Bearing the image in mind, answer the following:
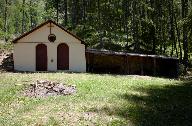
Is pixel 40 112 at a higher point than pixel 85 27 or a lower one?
lower

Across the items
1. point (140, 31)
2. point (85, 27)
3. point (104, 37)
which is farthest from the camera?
point (85, 27)

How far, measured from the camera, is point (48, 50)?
4391 cm

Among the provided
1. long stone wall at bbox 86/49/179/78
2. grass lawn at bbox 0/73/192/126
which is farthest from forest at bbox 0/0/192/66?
grass lawn at bbox 0/73/192/126

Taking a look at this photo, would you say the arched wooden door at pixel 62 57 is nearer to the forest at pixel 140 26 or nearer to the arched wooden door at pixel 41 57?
the arched wooden door at pixel 41 57

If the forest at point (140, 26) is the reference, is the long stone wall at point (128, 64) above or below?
below

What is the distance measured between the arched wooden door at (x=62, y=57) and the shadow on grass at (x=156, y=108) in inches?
531

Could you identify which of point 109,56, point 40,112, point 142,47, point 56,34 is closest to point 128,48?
point 142,47

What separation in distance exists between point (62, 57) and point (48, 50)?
5.51 ft

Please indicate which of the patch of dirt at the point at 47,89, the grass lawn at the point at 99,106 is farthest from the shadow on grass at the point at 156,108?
the patch of dirt at the point at 47,89

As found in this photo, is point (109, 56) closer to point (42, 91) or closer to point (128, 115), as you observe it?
point (42, 91)

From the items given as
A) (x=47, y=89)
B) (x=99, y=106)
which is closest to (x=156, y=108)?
(x=99, y=106)

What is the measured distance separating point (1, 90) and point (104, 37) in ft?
139

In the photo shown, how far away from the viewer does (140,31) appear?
196 ft

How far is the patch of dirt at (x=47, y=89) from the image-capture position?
1094 inches
